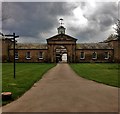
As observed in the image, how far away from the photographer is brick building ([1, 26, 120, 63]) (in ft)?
201

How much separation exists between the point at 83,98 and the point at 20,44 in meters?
54.6

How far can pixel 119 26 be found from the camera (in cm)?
3922

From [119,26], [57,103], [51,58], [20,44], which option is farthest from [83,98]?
[20,44]

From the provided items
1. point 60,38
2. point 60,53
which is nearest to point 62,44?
point 60,38

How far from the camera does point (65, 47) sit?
61906 mm

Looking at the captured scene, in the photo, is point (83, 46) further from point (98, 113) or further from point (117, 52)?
point (98, 113)

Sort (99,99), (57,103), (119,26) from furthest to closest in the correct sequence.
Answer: (119,26) → (99,99) → (57,103)

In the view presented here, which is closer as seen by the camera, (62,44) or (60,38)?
(60,38)

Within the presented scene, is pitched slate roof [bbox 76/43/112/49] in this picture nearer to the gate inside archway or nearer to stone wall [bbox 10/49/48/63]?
the gate inside archway

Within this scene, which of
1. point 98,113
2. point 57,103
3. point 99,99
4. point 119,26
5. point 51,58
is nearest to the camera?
point 98,113

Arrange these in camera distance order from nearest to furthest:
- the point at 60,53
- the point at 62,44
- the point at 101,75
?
the point at 101,75, the point at 62,44, the point at 60,53

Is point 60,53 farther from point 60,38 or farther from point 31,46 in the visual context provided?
point 31,46

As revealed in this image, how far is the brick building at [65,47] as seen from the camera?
201ft

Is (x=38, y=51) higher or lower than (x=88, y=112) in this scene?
higher
